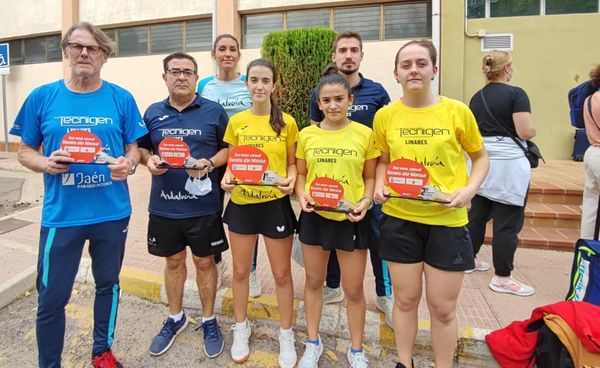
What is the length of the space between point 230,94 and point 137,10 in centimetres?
923

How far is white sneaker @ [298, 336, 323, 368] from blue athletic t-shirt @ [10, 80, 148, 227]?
4.96ft

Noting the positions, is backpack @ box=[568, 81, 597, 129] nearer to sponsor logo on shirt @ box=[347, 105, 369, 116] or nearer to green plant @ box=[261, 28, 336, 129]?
sponsor logo on shirt @ box=[347, 105, 369, 116]

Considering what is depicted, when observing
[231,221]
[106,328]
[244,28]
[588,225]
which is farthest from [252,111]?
[244,28]

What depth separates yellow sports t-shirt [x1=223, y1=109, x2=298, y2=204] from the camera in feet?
8.00

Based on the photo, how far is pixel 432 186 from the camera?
1.96 metres

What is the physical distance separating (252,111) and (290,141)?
1.08 feet

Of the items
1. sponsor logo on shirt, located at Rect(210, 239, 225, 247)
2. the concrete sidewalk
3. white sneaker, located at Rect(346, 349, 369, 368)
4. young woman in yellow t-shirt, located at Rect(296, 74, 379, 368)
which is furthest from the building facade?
white sneaker, located at Rect(346, 349, 369, 368)

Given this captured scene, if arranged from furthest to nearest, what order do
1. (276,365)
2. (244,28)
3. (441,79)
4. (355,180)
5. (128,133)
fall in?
(244,28) < (441,79) < (276,365) < (128,133) < (355,180)

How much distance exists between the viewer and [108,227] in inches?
90.4

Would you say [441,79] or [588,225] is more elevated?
[441,79]

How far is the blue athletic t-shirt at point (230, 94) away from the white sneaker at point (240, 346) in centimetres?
167

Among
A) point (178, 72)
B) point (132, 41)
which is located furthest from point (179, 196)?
point (132, 41)

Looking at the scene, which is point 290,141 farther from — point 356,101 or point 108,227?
point 108,227

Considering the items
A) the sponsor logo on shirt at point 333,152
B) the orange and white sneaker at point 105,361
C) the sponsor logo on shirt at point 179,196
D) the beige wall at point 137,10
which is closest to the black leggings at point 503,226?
the sponsor logo on shirt at point 333,152
